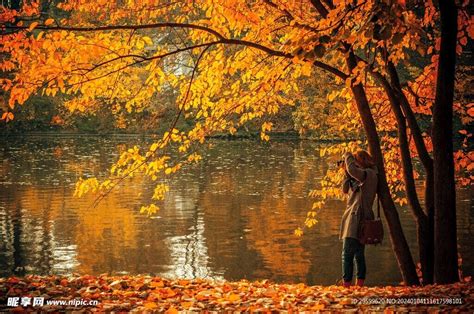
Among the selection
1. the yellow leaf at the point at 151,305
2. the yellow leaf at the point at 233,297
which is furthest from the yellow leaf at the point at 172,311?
the yellow leaf at the point at 233,297

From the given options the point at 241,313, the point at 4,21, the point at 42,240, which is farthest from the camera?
the point at 42,240

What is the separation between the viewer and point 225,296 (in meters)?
6.77

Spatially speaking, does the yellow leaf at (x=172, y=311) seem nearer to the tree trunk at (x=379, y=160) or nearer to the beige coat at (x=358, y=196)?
the beige coat at (x=358, y=196)

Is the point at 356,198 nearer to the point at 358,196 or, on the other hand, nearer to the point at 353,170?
the point at 358,196

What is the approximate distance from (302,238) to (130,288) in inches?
312

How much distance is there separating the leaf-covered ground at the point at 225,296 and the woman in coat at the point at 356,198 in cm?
59

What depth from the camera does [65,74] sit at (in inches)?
294

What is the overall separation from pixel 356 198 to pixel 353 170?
1.25 ft

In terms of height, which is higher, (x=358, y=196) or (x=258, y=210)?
(x=358, y=196)

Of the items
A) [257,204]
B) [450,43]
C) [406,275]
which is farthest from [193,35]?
[257,204]

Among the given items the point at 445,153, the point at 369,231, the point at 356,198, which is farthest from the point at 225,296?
the point at 445,153

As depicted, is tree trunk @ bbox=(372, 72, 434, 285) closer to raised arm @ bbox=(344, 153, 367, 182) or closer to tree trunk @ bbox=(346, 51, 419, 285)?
tree trunk @ bbox=(346, 51, 419, 285)

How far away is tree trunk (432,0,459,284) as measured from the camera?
675 centimetres

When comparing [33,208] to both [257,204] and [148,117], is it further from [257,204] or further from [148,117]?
[148,117]
